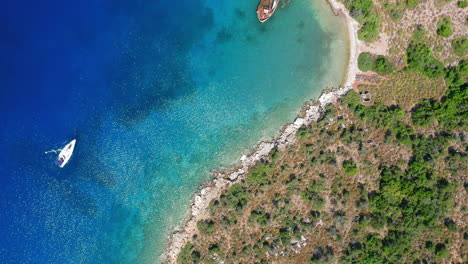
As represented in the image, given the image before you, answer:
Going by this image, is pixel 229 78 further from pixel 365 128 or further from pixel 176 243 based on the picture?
pixel 176 243

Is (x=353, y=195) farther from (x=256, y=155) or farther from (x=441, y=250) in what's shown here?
(x=256, y=155)

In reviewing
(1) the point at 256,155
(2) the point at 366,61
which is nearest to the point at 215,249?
(1) the point at 256,155

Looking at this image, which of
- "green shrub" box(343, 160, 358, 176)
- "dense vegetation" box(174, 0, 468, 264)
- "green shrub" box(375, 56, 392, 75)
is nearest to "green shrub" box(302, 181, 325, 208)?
"dense vegetation" box(174, 0, 468, 264)

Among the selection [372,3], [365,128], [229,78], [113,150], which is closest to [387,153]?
[365,128]

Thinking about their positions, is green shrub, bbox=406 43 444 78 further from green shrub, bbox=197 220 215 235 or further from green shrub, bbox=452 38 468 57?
green shrub, bbox=197 220 215 235

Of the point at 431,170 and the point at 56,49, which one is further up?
the point at 56,49

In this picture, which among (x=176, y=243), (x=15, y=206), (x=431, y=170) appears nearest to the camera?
(x=431, y=170)

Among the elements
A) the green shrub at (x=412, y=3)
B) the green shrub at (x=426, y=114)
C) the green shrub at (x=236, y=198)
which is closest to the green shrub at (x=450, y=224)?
the green shrub at (x=426, y=114)
